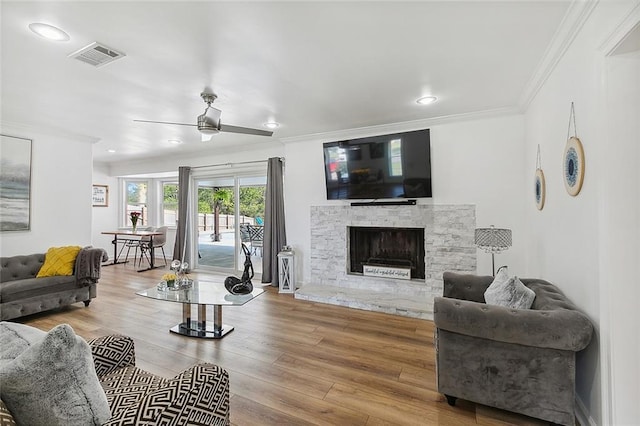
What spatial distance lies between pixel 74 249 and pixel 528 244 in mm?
5920

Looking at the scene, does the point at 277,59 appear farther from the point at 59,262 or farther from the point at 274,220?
the point at 59,262

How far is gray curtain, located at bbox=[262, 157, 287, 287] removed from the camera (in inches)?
197

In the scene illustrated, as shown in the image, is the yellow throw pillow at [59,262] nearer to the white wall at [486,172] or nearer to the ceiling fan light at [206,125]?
the ceiling fan light at [206,125]

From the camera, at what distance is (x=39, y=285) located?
354 cm

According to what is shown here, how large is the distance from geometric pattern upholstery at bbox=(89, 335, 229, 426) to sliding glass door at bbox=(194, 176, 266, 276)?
12.6 ft

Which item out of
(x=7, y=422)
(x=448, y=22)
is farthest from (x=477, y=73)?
(x=7, y=422)

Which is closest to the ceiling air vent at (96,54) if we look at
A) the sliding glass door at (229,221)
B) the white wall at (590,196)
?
the white wall at (590,196)

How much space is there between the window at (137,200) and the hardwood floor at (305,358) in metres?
4.00

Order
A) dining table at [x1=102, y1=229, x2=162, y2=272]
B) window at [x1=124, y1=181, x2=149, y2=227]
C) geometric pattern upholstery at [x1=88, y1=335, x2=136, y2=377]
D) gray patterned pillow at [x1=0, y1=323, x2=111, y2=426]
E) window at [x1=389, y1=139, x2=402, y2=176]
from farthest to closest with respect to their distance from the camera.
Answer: window at [x1=124, y1=181, x2=149, y2=227], dining table at [x1=102, y1=229, x2=162, y2=272], window at [x1=389, y1=139, x2=402, y2=176], geometric pattern upholstery at [x1=88, y1=335, x2=136, y2=377], gray patterned pillow at [x1=0, y1=323, x2=111, y2=426]

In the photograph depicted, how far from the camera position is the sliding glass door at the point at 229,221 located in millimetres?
5766

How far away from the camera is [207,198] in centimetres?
641

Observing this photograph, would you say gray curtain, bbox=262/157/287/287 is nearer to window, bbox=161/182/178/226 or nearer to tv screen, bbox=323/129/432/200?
tv screen, bbox=323/129/432/200

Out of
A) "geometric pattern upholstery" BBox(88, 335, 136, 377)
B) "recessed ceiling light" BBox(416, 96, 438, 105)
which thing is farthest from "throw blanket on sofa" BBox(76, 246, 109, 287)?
"recessed ceiling light" BBox(416, 96, 438, 105)

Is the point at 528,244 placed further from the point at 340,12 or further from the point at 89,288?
the point at 89,288
